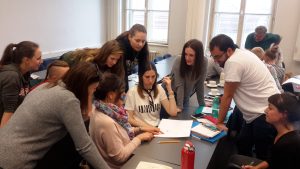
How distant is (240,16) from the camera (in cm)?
623

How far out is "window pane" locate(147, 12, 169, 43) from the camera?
6.89 meters

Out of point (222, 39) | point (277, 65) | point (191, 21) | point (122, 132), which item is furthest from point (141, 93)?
point (191, 21)

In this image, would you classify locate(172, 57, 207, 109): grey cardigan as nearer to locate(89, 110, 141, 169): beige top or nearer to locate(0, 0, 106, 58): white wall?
locate(89, 110, 141, 169): beige top

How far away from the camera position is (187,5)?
631cm

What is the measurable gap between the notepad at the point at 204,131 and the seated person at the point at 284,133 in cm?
32

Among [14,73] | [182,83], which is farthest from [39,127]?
[182,83]

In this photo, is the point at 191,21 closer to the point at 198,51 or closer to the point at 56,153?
the point at 198,51

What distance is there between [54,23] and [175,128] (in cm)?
428

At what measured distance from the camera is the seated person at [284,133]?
1749mm

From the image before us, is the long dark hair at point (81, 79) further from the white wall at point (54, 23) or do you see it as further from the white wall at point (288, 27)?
the white wall at point (288, 27)

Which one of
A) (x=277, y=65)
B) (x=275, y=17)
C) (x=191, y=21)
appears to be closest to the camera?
(x=277, y=65)

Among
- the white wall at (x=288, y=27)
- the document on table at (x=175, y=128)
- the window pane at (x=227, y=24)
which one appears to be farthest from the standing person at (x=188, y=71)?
the window pane at (x=227, y=24)

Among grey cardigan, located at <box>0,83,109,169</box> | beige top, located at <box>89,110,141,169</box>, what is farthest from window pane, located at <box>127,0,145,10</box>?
grey cardigan, located at <box>0,83,109,169</box>

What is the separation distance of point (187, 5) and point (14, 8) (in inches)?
144
